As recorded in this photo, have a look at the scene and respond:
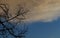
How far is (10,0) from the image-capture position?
3775 millimetres

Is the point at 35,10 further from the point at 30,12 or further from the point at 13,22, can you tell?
the point at 13,22

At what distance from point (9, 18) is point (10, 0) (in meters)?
0.36

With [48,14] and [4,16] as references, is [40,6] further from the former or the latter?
[4,16]

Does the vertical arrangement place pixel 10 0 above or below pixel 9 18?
above

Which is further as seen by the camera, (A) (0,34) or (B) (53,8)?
(B) (53,8)

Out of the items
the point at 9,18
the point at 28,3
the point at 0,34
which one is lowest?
the point at 0,34

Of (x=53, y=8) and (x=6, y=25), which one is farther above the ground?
(x=53, y=8)

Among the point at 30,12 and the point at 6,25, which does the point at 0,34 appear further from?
the point at 30,12

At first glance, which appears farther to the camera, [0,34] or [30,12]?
[30,12]

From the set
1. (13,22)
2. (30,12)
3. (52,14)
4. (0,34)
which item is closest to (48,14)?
(52,14)

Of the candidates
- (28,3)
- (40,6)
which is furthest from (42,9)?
(28,3)

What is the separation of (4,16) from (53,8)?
3.28ft

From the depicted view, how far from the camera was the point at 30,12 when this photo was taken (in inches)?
153

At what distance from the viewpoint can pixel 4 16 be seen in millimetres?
3623
